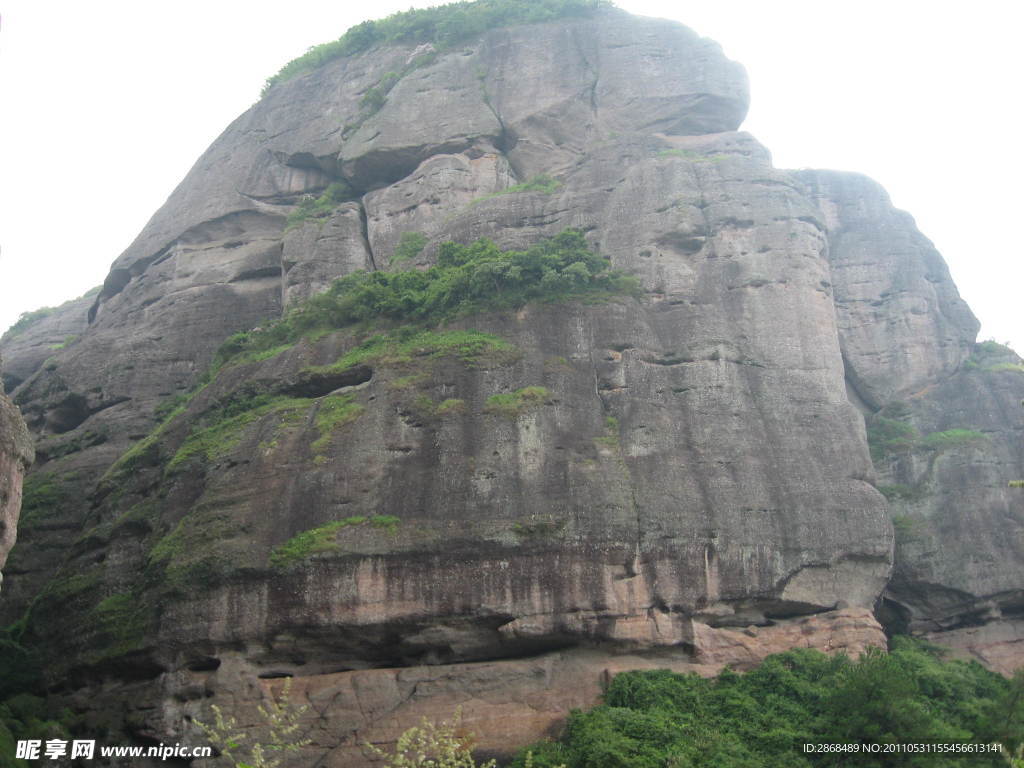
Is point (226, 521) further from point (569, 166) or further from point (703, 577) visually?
point (569, 166)

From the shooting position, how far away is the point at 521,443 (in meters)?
23.0

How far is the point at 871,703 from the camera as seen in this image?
1930 cm

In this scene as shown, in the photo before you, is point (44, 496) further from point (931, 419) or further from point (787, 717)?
point (931, 419)

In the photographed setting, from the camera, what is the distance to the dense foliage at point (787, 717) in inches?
734

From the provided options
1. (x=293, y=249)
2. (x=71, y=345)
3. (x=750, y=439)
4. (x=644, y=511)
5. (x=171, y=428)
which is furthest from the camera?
(x=71, y=345)

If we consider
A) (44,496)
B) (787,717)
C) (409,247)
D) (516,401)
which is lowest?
(787,717)

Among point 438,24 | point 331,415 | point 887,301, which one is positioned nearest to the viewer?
point 331,415

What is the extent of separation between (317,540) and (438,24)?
24.7 metres

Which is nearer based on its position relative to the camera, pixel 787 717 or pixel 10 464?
pixel 10 464

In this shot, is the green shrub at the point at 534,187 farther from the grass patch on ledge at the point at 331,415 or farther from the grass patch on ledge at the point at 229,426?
the grass patch on ledge at the point at 229,426

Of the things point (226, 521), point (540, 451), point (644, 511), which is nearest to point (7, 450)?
point (226, 521)

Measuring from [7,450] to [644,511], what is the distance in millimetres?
12760

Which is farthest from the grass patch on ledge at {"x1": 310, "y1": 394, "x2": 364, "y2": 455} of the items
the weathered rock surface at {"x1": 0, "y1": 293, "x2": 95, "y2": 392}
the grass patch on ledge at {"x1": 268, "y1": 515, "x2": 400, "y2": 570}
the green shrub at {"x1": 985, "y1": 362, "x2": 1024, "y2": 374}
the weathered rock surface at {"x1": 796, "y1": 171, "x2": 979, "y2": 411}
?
the green shrub at {"x1": 985, "y1": 362, "x2": 1024, "y2": 374}

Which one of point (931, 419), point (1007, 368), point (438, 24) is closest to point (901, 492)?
point (931, 419)
